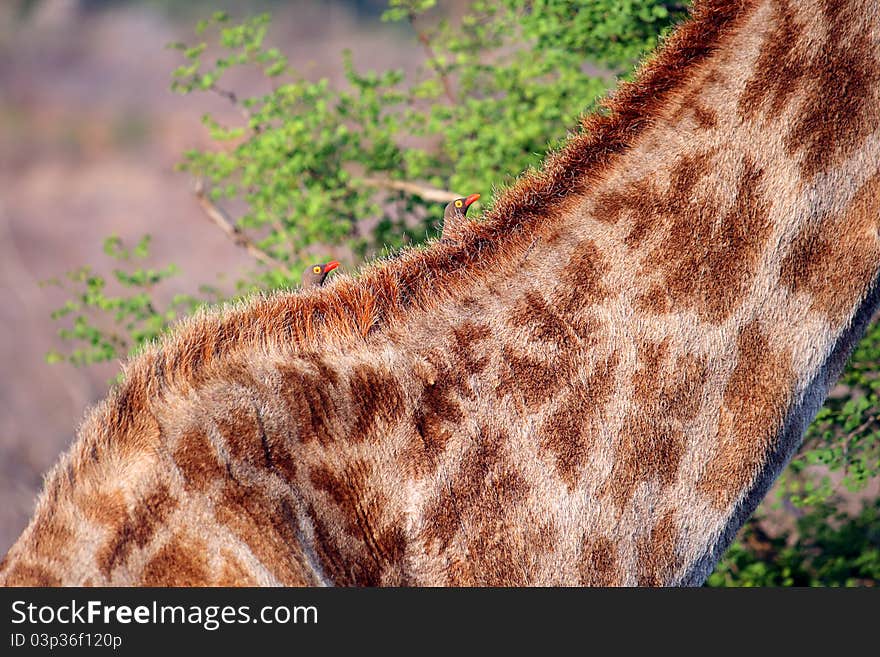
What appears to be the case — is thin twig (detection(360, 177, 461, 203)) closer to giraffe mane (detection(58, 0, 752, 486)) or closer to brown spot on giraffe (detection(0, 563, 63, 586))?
giraffe mane (detection(58, 0, 752, 486))

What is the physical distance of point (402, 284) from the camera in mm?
3369

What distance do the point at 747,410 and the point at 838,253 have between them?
613mm

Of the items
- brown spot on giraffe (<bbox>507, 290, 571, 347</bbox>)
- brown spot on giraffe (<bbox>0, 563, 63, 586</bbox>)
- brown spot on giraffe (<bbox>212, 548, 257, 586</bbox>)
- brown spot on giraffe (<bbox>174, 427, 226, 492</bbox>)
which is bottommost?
brown spot on giraffe (<bbox>0, 563, 63, 586</bbox>)

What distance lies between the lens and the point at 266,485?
3.04 meters

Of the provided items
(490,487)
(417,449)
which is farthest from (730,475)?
(417,449)

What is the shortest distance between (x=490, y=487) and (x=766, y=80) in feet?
5.44

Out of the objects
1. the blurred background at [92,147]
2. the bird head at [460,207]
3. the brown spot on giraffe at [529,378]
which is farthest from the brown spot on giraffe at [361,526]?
the blurred background at [92,147]

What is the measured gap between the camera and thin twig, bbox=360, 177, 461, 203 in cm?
730

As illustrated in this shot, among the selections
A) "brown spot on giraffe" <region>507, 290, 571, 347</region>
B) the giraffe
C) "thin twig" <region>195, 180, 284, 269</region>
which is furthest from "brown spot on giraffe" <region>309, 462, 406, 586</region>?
"thin twig" <region>195, 180, 284, 269</region>

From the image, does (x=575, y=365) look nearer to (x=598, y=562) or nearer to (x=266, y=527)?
(x=598, y=562)

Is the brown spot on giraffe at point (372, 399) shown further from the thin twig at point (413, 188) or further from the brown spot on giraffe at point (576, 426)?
the thin twig at point (413, 188)

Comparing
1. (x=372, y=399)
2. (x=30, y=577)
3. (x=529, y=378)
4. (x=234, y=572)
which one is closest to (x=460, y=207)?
(x=529, y=378)

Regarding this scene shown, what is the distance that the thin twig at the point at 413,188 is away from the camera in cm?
730

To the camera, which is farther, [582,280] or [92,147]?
[92,147]
